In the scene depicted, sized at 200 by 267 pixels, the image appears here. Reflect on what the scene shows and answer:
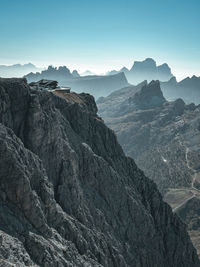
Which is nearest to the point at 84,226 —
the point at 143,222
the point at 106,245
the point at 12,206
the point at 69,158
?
the point at 106,245

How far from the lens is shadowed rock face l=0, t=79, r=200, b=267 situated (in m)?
55.6

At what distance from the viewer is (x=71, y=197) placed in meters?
75.6

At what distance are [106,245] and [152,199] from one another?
4308 centimetres

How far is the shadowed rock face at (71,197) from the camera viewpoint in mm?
55625

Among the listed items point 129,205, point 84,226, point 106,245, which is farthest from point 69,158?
point 129,205

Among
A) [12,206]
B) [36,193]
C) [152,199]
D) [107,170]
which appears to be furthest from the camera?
[152,199]

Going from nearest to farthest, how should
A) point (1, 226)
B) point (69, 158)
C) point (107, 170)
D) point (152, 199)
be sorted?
point (1, 226)
point (69, 158)
point (107, 170)
point (152, 199)

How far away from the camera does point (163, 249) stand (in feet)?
364

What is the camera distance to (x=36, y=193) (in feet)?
203

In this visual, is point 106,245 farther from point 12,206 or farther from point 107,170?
point 12,206

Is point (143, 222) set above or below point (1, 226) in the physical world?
below

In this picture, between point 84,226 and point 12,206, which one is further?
point 84,226

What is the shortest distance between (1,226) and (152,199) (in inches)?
3108

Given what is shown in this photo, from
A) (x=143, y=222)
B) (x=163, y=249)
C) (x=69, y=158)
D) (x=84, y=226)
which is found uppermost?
(x=69, y=158)
